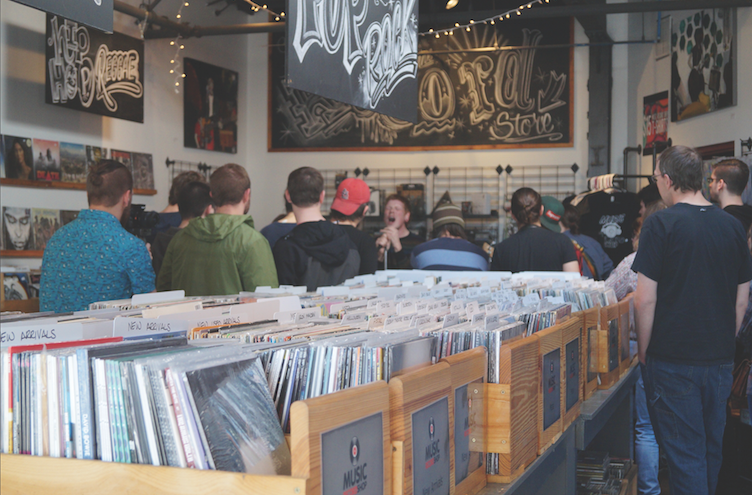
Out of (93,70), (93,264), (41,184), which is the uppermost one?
(93,70)

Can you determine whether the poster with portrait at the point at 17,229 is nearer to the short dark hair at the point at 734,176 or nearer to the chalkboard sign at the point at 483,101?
the chalkboard sign at the point at 483,101

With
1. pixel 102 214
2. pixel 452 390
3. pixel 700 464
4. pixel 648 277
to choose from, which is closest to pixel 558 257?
pixel 648 277

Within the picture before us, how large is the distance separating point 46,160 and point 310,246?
3.52m

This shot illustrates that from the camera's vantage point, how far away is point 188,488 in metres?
1.06

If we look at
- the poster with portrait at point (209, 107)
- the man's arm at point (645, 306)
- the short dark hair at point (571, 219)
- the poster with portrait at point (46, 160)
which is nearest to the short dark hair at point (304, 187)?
the man's arm at point (645, 306)

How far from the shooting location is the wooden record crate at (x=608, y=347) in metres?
2.59

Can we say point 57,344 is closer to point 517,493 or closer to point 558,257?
point 517,493

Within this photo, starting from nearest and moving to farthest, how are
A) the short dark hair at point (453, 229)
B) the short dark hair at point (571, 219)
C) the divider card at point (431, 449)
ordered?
1. the divider card at point (431, 449)
2. the short dark hair at point (453, 229)
3. the short dark hair at point (571, 219)

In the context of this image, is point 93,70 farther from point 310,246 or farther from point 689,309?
point 689,309

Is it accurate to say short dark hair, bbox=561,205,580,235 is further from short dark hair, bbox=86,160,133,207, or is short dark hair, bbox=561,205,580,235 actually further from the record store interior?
short dark hair, bbox=86,160,133,207

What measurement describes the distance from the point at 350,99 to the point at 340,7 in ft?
1.03

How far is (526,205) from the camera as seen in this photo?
4.09 metres

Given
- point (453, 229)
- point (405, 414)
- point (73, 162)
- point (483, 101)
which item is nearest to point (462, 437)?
point (405, 414)

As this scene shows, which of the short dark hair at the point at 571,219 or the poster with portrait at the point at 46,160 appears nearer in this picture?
the short dark hair at the point at 571,219
